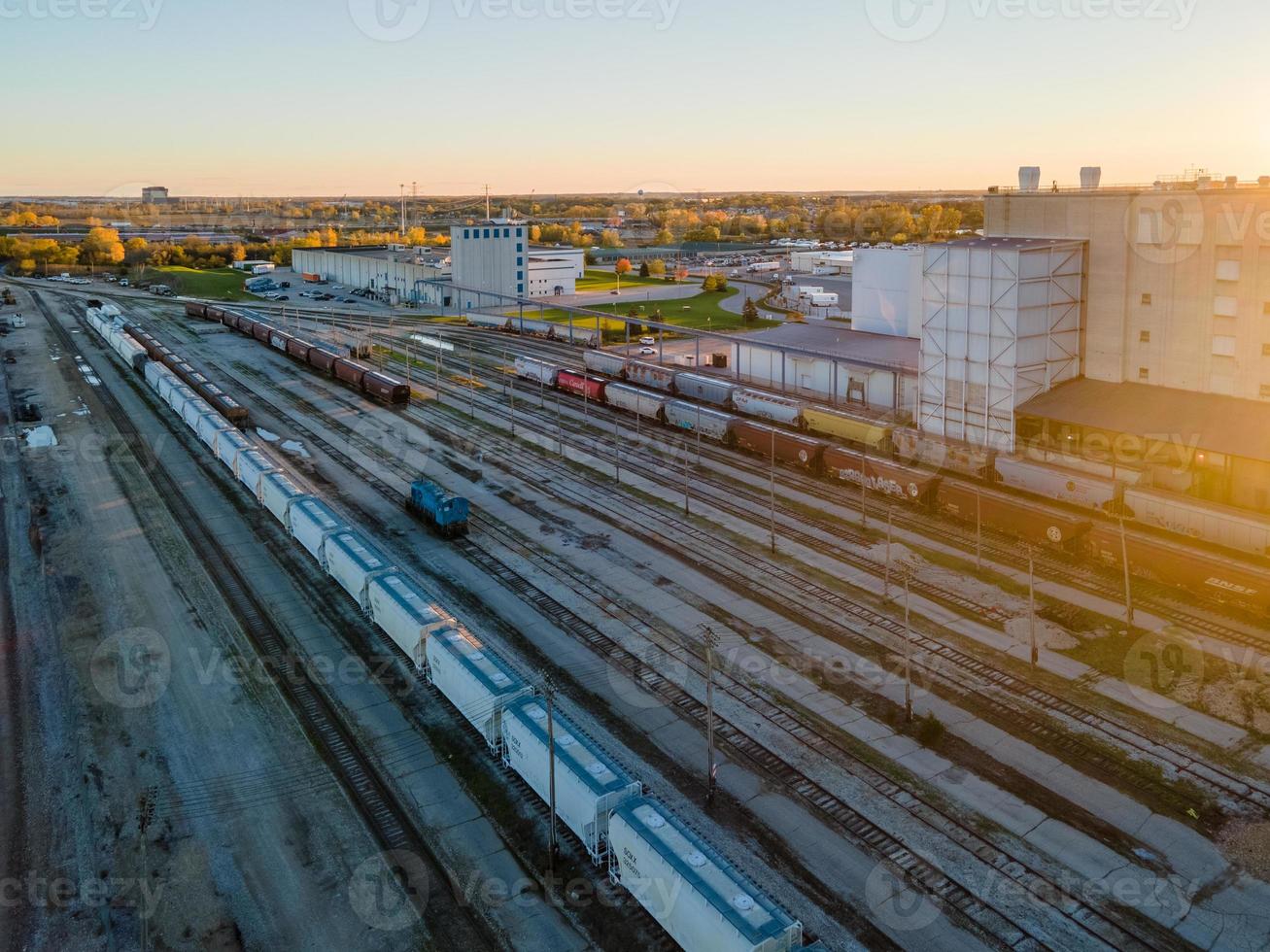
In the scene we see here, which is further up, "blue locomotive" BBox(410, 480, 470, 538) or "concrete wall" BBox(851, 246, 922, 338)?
"concrete wall" BBox(851, 246, 922, 338)

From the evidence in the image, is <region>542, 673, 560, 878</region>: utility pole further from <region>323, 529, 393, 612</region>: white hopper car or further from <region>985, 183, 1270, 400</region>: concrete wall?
<region>985, 183, 1270, 400</region>: concrete wall

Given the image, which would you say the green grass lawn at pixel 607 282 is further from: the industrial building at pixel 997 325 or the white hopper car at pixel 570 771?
the white hopper car at pixel 570 771

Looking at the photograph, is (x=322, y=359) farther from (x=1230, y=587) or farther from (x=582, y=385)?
(x=1230, y=587)

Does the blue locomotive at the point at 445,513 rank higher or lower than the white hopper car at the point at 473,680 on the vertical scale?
higher

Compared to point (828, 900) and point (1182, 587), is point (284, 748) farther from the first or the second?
point (1182, 587)

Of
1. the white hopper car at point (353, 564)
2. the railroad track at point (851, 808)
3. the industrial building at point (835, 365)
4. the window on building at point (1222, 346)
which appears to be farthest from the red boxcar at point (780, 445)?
the white hopper car at point (353, 564)

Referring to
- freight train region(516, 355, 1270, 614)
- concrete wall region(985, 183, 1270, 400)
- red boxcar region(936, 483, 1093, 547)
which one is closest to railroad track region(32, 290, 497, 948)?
freight train region(516, 355, 1270, 614)

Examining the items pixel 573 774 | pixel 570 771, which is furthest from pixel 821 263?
pixel 573 774
